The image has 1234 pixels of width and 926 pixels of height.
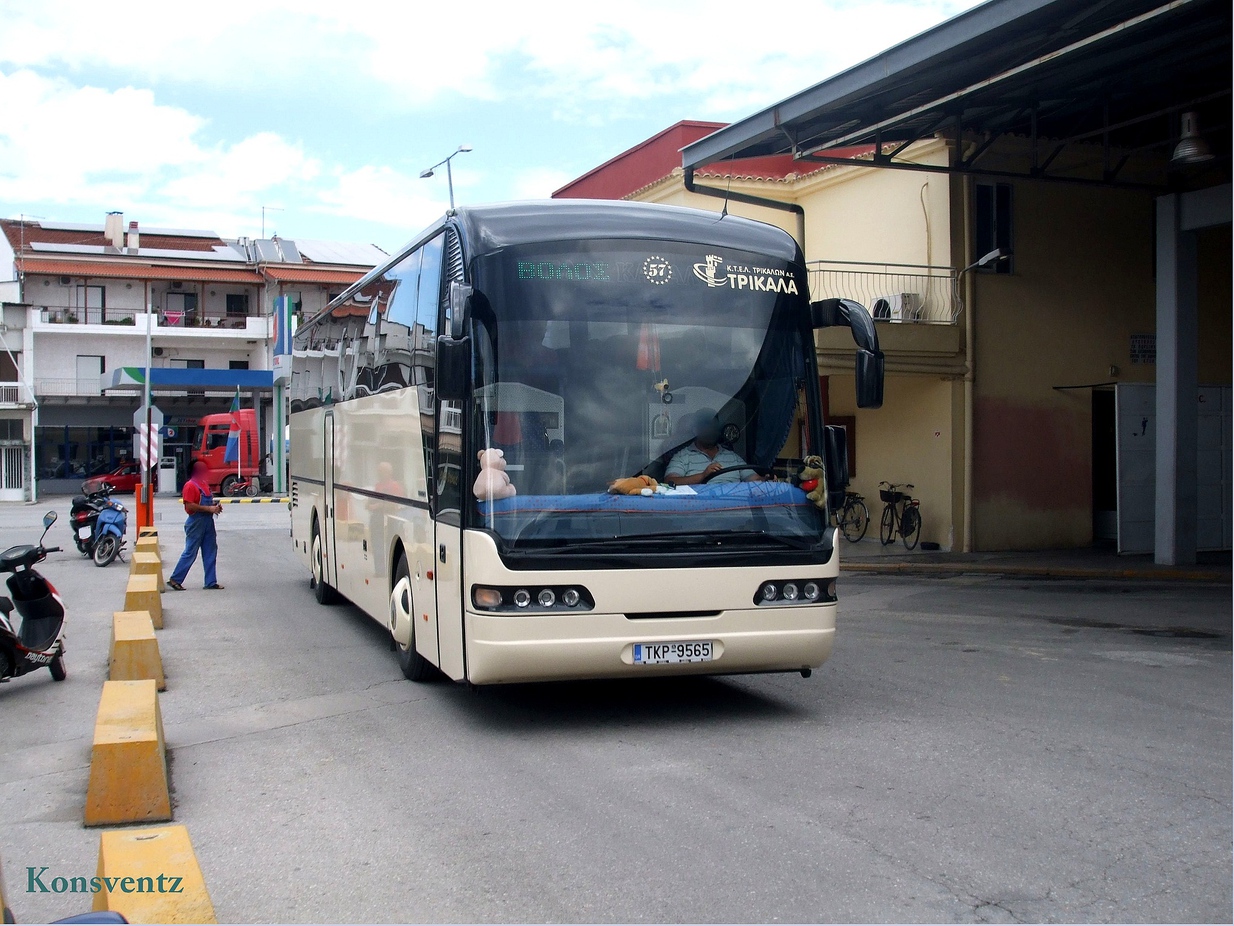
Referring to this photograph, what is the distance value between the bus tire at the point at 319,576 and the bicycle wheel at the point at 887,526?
10417 mm

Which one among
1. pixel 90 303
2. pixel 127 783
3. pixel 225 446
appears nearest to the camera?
pixel 127 783

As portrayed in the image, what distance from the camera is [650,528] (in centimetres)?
741

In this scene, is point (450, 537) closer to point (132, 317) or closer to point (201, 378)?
point (201, 378)

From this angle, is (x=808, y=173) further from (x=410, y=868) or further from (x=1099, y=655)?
(x=410, y=868)

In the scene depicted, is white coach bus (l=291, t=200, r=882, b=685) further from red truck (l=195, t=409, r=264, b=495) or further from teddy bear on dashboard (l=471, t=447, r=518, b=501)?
red truck (l=195, t=409, r=264, b=495)

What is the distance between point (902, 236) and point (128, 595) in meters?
14.8

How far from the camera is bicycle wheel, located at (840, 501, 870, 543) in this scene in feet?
73.2

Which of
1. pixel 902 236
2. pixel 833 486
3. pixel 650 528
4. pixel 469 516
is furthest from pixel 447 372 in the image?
pixel 902 236

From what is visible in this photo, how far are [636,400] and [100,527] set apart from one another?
1571cm

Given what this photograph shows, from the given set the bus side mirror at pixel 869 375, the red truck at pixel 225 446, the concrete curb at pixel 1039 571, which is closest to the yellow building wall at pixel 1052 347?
the concrete curb at pixel 1039 571

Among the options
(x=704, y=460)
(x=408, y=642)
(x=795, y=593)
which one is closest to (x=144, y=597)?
(x=408, y=642)

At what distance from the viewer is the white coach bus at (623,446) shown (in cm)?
729

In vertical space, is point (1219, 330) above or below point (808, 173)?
below

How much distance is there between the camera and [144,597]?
40.1 feet
